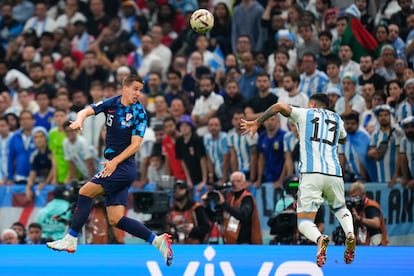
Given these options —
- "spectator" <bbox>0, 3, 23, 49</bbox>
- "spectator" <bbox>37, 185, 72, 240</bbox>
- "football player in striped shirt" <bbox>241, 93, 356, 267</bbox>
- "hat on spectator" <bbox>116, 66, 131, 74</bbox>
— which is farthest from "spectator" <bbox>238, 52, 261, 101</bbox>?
"spectator" <bbox>0, 3, 23, 49</bbox>

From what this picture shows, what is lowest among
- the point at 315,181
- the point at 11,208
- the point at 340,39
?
the point at 11,208

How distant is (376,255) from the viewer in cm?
1521

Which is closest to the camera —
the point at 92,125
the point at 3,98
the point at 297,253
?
the point at 297,253

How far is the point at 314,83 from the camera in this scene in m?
19.9

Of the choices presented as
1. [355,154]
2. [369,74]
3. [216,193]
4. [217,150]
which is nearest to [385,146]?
[355,154]

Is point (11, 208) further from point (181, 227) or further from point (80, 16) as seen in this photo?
point (80, 16)

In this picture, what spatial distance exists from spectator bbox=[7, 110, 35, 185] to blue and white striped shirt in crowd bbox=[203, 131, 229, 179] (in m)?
3.53

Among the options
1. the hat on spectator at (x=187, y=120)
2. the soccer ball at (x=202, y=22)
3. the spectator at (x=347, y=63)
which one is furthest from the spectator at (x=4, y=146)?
the soccer ball at (x=202, y=22)

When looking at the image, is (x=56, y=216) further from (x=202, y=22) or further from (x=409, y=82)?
(x=409, y=82)

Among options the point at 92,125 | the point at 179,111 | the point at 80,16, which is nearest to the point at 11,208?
the point at 92,125

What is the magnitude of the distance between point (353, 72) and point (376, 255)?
213 inches

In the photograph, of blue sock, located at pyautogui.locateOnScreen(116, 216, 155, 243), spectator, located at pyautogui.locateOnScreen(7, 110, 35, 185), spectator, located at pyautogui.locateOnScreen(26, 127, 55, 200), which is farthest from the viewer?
spectator, located at pyautogui.locateOnScreen(7, 110, 35, 185)

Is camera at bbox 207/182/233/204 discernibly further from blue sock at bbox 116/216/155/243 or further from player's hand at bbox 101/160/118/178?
player's hand at bbox 101/160/118/178

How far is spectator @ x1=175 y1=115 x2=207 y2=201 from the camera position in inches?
786
